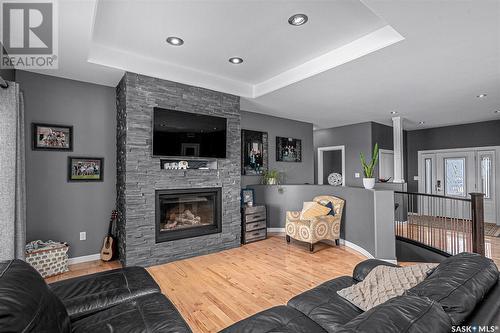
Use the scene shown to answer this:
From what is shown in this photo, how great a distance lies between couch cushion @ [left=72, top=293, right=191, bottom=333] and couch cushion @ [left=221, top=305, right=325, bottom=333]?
304 millimetres

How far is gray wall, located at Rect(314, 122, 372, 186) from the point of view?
6.40 meters

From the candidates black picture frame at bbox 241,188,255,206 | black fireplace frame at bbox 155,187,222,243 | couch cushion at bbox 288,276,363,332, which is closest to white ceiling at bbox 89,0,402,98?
black fireplace frame at bbox 155,187,222,243

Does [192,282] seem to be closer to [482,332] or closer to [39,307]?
[39,307]

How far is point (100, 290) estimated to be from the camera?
172 cm

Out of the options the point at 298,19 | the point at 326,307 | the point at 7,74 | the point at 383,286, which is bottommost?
the point at 326,307

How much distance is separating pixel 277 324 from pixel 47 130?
3.77 metres

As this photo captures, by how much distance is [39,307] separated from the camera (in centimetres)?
109

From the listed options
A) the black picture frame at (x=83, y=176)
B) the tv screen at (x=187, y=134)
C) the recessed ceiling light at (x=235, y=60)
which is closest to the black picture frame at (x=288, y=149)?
the tv screen at (x=187, y=134)

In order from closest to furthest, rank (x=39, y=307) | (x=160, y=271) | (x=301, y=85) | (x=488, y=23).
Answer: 1. (x=39, y=307)
2. (x=488, y=23)
3. (x=160, y=271)
4. (x=301, y=85)

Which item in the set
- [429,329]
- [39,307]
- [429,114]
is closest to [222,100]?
[39,307]

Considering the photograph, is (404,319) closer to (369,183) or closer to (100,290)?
(100,290)

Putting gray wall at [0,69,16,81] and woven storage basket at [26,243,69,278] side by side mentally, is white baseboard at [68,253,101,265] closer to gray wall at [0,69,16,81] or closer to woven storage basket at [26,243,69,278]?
woven storage basket at [26,243,69,278]

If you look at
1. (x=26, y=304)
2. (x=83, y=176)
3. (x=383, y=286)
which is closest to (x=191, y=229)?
(x=83, y=176)

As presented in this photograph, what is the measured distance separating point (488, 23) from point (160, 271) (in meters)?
4.30
